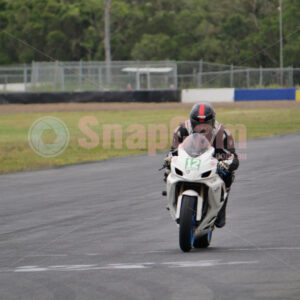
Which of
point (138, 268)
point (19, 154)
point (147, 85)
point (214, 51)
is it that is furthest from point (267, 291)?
point (214, 51)

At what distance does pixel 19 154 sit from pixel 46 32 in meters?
61.3

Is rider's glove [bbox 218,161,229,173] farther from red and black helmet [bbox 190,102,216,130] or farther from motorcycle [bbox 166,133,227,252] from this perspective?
red and black helmet [bbox 190,102,216,130]

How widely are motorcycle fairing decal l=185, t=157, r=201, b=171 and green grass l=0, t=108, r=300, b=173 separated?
10.5 meters

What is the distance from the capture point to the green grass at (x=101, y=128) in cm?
2016

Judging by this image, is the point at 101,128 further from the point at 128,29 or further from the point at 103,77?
the point at 128,29

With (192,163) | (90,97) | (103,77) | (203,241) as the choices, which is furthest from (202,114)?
(103,77)

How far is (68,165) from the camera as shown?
1820 centimetres

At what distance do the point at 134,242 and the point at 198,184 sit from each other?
54.0 inches

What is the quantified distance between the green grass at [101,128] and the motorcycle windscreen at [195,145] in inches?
405

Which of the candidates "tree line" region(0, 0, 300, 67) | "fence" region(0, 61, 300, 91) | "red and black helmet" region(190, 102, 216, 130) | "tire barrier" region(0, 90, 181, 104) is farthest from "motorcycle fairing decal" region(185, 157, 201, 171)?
"tree line" region(0, 0, 300, 67)

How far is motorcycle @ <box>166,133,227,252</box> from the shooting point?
7.26 metres

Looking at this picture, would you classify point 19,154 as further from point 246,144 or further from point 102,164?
point 246,144

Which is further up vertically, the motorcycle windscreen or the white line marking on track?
the motorcycle windscreen

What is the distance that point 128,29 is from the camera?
81.2 m
